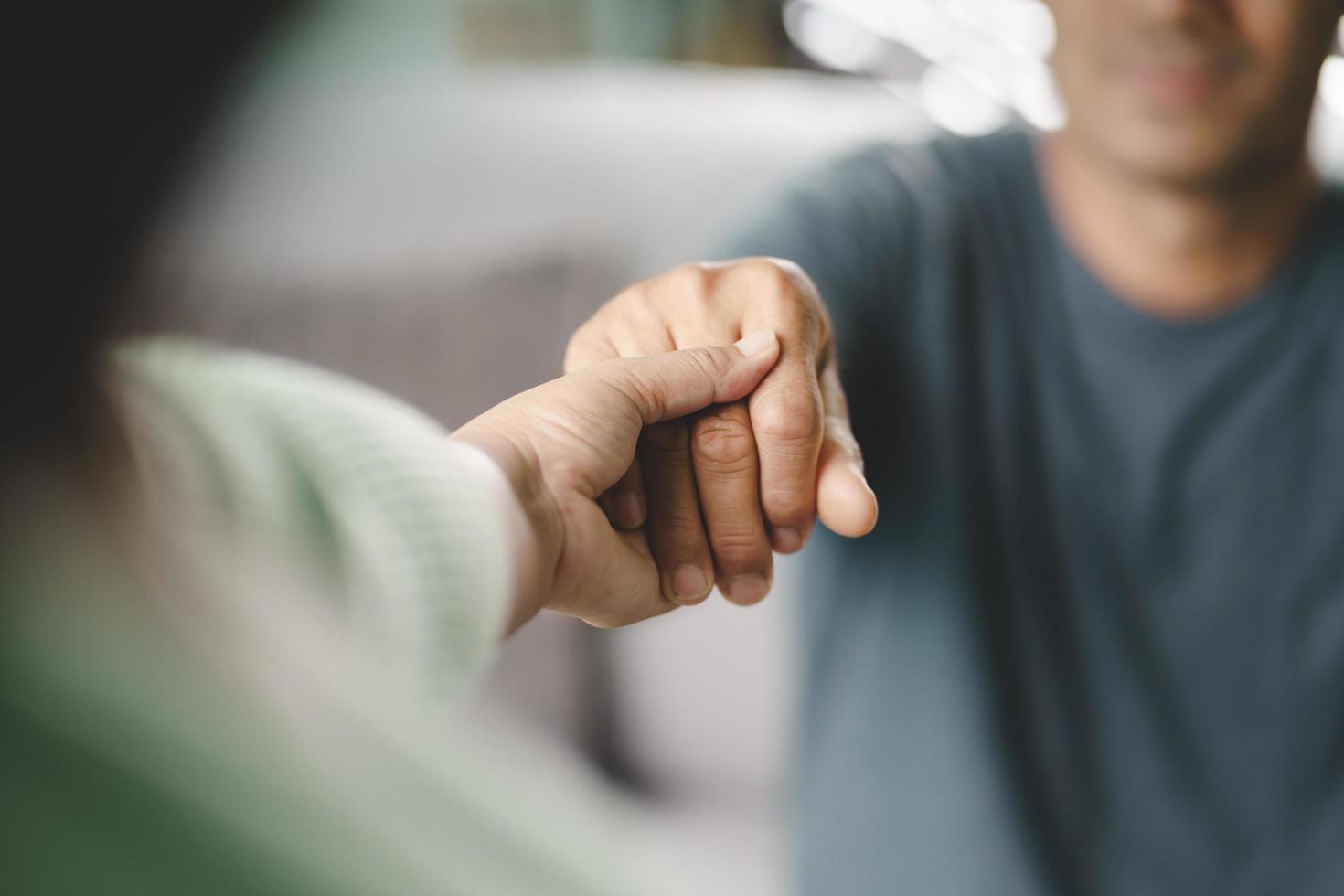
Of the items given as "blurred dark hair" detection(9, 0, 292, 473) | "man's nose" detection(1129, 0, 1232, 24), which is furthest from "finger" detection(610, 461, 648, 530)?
"man's nose" detection(1129, 0, 1232, 24)

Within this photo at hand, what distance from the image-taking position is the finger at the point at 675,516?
0.23 m

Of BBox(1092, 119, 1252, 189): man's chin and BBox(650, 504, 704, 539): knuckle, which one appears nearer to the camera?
BBox(650, 504, 704, 539): knuckle

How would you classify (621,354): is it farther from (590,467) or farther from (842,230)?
(842,230)

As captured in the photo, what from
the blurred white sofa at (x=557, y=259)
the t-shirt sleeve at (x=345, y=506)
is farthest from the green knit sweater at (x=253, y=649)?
the blurred white sofa at (x=557, y=259)

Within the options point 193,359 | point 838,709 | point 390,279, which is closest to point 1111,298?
point 838,709

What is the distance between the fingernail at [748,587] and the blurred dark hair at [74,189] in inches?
5.6

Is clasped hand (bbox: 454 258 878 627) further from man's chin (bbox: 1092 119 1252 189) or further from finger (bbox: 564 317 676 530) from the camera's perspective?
man's chin (bbox: 1092 119 1252 189)

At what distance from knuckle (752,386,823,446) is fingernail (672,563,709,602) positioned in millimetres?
35

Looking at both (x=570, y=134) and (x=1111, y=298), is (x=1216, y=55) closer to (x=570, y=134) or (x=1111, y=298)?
(x=1111, y=298)

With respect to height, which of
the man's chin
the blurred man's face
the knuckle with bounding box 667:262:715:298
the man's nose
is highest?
the man's nose

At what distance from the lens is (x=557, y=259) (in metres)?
0.59

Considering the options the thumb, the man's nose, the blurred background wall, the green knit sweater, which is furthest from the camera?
the man's nose

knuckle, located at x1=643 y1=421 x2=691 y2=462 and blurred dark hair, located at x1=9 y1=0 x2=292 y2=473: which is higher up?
blurred dark hair, located at x1=9 y1=0 x2=292 y2=473

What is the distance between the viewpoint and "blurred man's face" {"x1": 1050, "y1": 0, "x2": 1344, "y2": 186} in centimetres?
53
